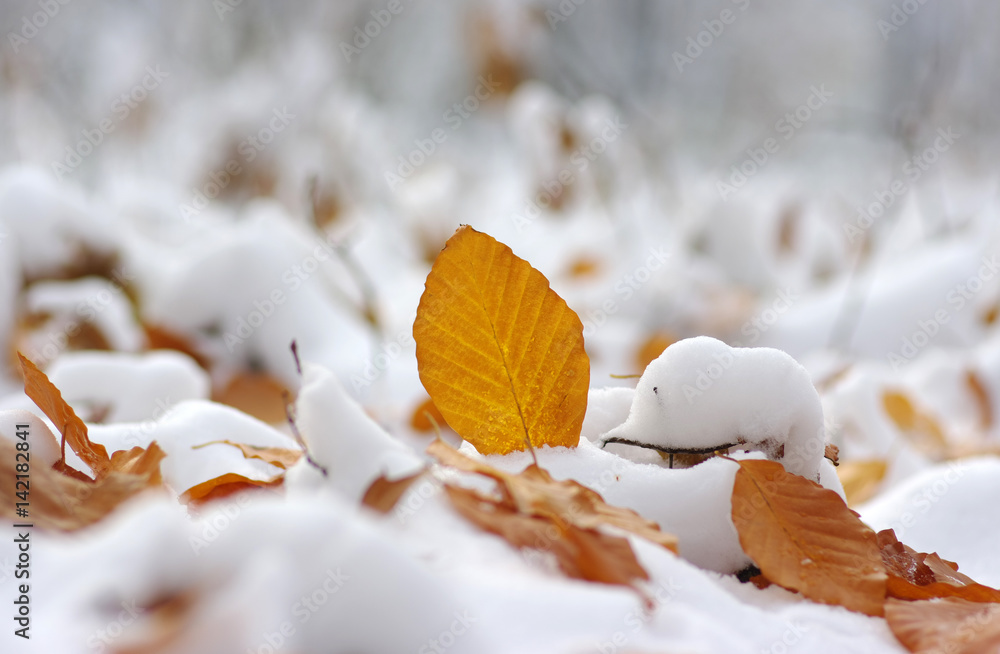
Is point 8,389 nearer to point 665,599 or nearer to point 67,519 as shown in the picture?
point 67,519

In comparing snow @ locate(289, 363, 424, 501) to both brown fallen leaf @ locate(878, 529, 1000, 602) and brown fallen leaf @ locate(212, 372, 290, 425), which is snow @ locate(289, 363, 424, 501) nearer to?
brown fallen leaf @ locate(878, 529, 1000, 602)

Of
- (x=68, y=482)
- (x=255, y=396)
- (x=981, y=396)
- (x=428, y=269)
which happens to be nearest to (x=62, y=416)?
(x=68, y=482)

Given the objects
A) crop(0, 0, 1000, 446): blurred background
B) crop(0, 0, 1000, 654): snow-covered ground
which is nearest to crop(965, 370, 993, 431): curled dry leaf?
crop(0, 0, 1000, 654): snow-covered ground

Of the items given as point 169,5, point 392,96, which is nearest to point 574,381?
point 169,5

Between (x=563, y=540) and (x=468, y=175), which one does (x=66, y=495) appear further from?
(x=468, y=175)

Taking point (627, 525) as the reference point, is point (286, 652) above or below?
below

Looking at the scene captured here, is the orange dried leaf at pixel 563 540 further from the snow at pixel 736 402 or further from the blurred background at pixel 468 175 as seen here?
the blurred background at pixel 468 175

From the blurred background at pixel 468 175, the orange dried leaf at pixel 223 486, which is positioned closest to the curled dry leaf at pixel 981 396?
the blurred background at pixel 468 175
